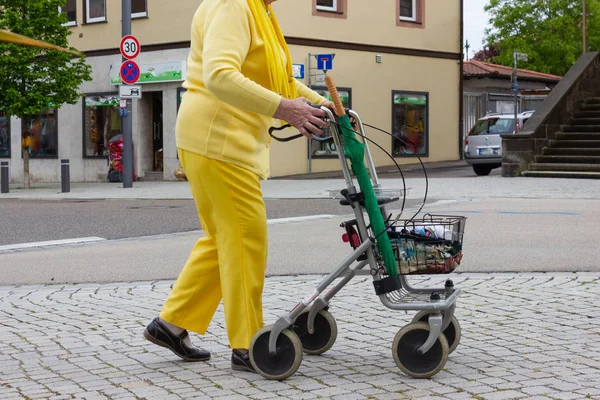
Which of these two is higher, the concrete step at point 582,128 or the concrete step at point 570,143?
the concrete step at point 582,128

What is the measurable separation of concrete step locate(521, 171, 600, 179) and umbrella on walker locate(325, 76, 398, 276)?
17889 millimetres

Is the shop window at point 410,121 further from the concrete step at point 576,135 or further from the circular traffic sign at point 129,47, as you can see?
the circular traffic sign at point 129,47

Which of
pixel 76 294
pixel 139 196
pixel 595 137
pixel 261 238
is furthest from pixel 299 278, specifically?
pixel 595 137

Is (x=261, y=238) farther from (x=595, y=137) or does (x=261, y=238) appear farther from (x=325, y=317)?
(x=595, y=137)

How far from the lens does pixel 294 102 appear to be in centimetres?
409

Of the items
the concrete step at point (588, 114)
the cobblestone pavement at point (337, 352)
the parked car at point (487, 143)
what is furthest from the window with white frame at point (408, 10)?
the cobblestone pavement at point (337, 352)

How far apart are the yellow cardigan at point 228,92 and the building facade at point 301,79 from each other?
73.8 feet

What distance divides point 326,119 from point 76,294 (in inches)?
139

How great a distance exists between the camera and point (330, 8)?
29453 mm

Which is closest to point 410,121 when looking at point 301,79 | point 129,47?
point 301,79

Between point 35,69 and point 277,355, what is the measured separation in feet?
70.0

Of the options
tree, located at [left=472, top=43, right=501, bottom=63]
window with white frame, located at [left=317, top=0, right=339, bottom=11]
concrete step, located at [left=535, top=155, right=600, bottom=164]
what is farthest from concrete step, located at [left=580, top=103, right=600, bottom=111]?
tree, located at [left=472, top=43, right=501, bottom=63]

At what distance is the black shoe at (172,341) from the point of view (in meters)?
4.59

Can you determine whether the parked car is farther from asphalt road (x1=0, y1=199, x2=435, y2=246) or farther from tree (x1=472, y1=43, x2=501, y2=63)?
tree (x1=472, y1=43, x2=501, y2=63)
